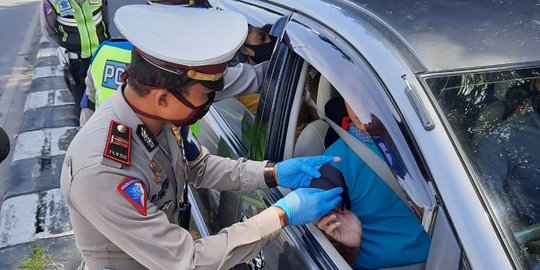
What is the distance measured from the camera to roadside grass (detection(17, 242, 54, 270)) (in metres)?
3.16

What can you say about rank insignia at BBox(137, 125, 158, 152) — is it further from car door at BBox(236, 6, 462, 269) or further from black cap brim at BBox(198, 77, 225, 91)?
car door at BBox(236, 6, 462, 269)

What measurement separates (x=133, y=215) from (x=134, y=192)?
59 millimetres

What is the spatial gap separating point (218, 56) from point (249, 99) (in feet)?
2.43

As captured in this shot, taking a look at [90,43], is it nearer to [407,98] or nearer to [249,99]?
[249,99]

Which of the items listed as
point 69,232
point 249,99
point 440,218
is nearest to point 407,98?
point 440,218

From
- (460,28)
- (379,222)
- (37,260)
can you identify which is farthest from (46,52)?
(460,28)

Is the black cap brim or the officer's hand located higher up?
the black cap brim

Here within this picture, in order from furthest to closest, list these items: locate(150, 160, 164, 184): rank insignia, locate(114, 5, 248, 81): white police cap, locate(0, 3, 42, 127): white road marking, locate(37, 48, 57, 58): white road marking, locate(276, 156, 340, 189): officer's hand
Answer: locate(37, 48, 57, 58): white road marking, locate(0, 3, 42, 127): white road marking, locate(276, 156, 340, 189): officer's hand, locate(150, 160, 164, 184): rank insignia, locate(114, 5, 248, 81): white police cap

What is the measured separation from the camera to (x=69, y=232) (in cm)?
348

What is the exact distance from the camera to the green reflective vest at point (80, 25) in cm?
414

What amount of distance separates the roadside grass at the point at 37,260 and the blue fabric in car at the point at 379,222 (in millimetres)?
2140

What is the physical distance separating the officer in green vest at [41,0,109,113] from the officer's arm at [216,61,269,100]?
7.70 feet

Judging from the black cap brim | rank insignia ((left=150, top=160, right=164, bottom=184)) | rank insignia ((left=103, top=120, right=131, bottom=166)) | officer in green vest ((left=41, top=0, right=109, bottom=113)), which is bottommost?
officer in green vest ((left=41, top=0, right=109, bottom=113))

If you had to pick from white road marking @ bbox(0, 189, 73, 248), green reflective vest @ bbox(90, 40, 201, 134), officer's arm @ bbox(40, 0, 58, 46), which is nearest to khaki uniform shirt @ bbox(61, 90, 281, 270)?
green reflective vest @ bbox(90, 40, 201, 134)
